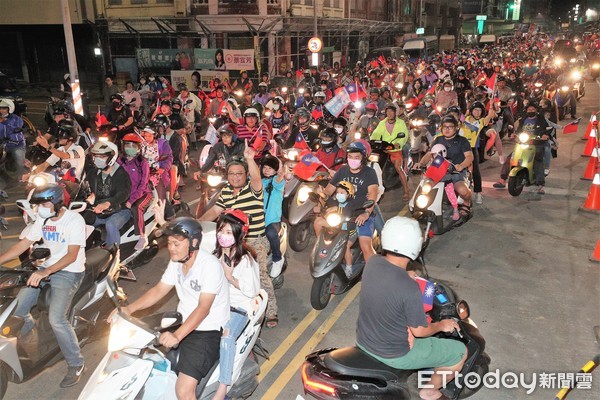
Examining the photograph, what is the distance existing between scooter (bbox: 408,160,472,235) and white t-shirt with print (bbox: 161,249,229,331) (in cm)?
459

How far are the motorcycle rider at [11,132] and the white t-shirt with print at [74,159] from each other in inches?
139

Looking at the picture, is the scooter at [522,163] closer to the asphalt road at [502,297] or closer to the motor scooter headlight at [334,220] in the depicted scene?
the asphalt road at [502,297]

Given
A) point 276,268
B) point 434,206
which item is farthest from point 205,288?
point 434,206

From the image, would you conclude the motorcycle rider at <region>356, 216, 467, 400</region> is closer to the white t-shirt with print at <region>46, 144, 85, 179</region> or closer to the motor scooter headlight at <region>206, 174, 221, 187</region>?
the motor scooter headlight at <region>206, 174, 221, 187</region>

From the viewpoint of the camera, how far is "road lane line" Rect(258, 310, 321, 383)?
18.4ft

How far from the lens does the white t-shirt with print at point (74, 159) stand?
891 centimetres

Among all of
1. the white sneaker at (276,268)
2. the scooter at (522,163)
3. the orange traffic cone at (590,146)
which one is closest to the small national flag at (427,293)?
the white sneaker at (276,268)

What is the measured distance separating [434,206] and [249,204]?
13.5ft

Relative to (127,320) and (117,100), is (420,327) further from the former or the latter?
(117,100)

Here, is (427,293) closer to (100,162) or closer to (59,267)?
(59,267)

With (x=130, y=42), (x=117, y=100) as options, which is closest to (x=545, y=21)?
(x=130, y=42)

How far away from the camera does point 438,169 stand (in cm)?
886

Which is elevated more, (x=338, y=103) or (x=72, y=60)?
(x=72, y=60)

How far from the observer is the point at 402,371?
419 centimetres
